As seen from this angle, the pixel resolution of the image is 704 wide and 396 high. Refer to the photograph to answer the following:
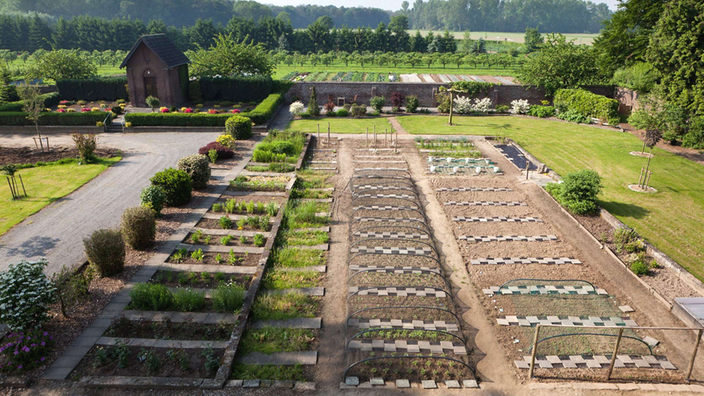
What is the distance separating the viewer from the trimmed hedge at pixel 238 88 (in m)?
37.0

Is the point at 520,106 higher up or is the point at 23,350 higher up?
the point at 520,106

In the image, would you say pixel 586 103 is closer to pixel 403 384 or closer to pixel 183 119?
pixel 183 119

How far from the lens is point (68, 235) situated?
13.8m

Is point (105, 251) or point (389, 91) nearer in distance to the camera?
point (105, 251)

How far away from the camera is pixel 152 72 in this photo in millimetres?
35000

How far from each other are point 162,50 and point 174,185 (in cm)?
2447

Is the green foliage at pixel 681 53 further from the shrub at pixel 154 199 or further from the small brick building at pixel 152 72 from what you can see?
the small brick building at pixel 152 72

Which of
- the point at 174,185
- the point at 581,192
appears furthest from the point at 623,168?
the point at 174,185

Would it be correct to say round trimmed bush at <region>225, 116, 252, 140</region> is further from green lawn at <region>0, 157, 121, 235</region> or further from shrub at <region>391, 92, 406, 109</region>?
shrub at <region>391, 92, 406, 109</region>

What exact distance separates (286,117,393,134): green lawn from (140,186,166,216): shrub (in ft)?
45.7

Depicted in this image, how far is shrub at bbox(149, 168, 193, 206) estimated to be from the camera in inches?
614

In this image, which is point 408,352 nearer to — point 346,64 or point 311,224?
point 311,224

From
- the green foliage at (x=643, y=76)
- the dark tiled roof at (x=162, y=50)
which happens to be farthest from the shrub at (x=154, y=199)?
the green foliage at (x=643, y=76)

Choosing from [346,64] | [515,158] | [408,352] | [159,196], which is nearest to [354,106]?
[515,158]
